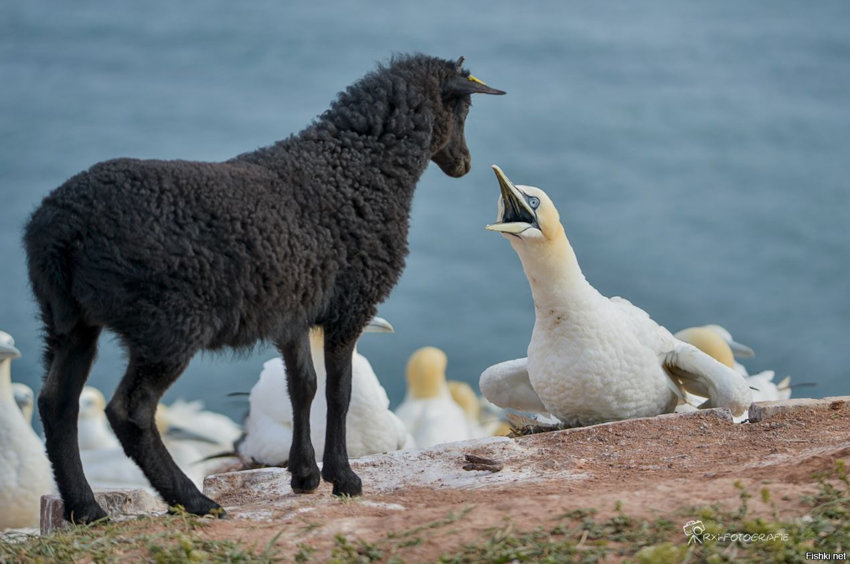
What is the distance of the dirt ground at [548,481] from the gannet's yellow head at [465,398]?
7.51 metres

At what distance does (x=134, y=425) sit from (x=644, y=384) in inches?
128

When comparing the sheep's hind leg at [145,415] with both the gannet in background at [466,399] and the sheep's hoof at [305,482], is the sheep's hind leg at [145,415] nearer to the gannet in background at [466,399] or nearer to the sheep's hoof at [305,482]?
the sheep's hoof at [305,482]

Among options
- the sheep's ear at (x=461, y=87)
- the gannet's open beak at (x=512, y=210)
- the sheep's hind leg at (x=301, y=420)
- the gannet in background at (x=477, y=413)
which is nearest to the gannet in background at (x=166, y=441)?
the gannet in background at (x=477, y=413)

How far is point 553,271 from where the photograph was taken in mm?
6469

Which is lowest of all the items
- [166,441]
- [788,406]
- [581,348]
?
[788,406]

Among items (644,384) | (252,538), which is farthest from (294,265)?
(644,384)

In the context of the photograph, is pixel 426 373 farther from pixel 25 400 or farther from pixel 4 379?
pixel 4 379

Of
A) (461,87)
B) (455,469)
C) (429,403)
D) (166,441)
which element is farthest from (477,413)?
(461,87)

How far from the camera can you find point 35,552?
3932 mm

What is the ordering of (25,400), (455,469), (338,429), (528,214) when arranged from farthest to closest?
(25,400) → (528,214) → (455,469) → (338,429)

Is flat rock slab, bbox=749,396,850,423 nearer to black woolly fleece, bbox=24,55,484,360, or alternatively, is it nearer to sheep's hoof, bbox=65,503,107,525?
black woolly fleece, bbox=24,55,484,360

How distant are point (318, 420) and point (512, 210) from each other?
2088 mm

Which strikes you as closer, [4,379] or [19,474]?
[19,474]

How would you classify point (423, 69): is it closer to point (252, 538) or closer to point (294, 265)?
point (294, 265)
